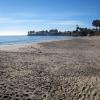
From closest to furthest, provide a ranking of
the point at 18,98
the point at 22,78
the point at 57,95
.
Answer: the point at 18,98 → the point at 57,95 → the point at 22,78

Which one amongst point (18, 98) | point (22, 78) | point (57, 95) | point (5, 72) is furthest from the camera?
point (5, 72)

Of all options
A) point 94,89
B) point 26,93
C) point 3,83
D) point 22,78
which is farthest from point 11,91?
point 94,89

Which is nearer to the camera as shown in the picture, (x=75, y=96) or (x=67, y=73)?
(x=75, y=96)

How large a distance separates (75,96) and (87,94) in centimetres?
44

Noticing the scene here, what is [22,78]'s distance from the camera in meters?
10.6

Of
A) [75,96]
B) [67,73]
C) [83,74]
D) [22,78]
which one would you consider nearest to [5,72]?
[22,78]

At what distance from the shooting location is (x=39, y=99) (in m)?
7.72

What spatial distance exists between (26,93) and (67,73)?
4.19 meters

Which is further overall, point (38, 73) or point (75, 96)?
point (38, 73)

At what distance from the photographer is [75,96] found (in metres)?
8.08

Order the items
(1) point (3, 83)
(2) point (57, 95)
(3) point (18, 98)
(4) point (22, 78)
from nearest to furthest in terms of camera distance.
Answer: (3) point (18, 98) < (2) point (57, 95) < (1) point (3, 83) < (4) point (22, 78)

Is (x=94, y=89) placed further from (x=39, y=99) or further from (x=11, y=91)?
(x=11, y=91)

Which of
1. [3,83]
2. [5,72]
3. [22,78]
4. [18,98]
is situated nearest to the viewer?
[18,98]

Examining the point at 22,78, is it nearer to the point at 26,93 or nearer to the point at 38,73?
the point at 38,73
